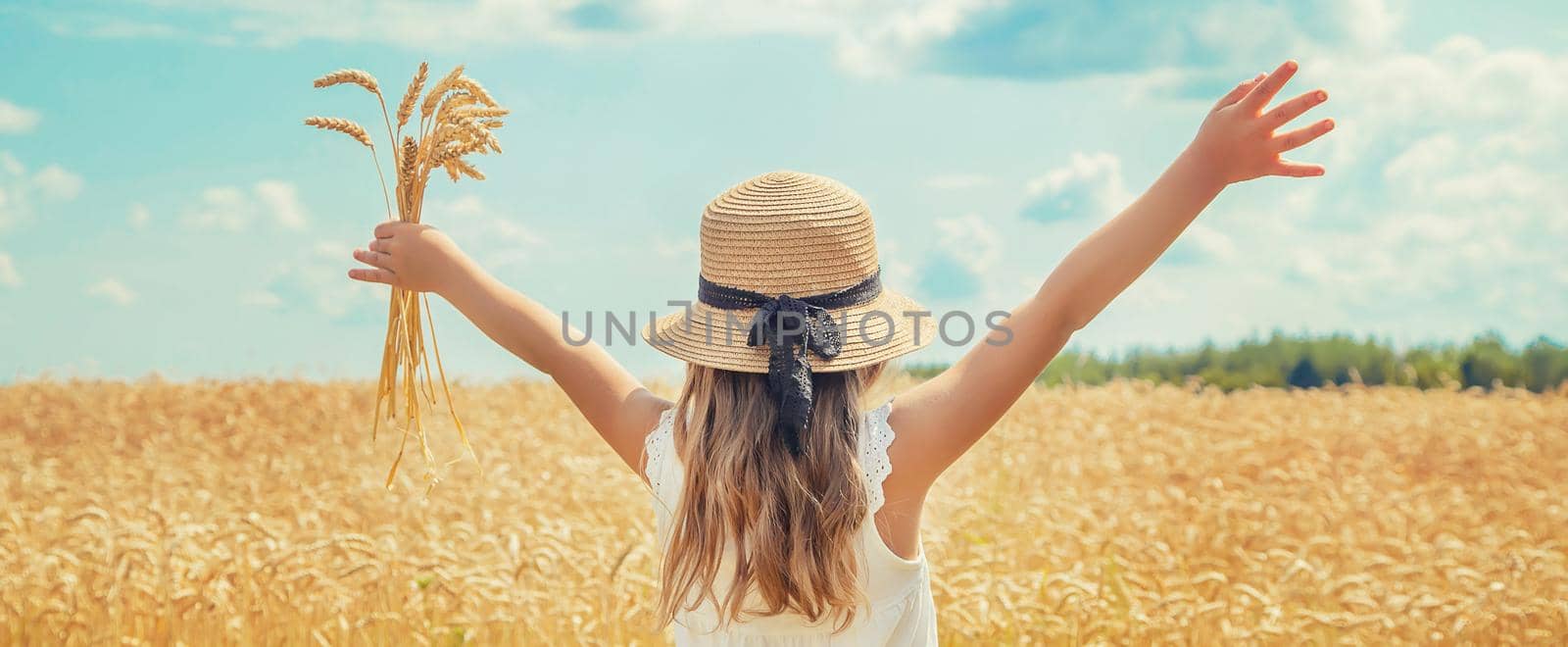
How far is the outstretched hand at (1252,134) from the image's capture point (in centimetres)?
214

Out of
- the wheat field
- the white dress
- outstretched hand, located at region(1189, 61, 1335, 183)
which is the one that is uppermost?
outstretched hand, located at region(1189, 61, 1335, 183)

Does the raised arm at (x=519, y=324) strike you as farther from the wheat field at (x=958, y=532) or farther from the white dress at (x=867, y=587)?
the wheat field at (x=958, y=532)

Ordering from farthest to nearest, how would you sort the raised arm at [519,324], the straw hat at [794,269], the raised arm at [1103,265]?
the raised arm at [519,324] < the straw hat at [794,269] < the raised arm at [1103,265]

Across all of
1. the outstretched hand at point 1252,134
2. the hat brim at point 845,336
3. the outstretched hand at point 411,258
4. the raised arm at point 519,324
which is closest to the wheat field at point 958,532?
the raised arm at point 519,324

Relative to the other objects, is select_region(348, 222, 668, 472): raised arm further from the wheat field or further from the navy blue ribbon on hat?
the wheat field

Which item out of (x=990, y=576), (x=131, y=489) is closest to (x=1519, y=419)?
(x=990, y=576)

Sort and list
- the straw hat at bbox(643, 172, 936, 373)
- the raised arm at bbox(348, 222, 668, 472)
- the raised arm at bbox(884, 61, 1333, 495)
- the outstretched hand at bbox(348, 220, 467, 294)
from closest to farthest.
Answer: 1. the raised arm at bbox(884, 61, 1333, 495)
2. the straw hat at bbox(643, 172, 936, 373)
3. the raised arm at bbox(348, 222, 668, 472)
4. the outstretched hand at bbox(348, 220, 467, 294)

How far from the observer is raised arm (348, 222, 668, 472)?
2457mm

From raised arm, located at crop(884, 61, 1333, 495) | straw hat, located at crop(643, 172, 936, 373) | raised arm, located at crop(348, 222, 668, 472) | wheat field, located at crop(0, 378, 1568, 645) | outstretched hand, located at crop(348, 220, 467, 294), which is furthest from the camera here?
wheat field, located at crop(0, 378, 1568, 645)

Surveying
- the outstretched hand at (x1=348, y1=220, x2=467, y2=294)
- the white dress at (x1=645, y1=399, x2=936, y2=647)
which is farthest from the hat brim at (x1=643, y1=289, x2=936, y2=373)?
the outstretched hand at (x1=348, y1=220, x2=467, y2=294)

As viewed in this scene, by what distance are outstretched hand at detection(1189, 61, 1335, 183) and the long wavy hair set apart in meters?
0.79

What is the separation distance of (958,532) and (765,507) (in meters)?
2.69

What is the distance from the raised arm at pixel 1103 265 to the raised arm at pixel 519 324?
596mm

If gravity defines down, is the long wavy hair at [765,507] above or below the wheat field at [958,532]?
above
